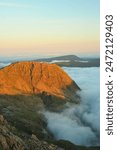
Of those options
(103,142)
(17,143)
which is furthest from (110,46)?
(17,143)

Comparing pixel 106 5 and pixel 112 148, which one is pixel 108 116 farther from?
pixel 106 5

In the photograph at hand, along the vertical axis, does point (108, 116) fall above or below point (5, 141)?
above

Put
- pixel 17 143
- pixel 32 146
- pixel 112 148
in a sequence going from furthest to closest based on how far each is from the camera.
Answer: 1. pixel 32 146
2. pixel 17 143
3. pixel 112 148

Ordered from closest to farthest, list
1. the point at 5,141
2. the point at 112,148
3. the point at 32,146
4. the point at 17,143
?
the point at 112,148 → the point at 5,141 → the point at 17,143 → the point at 32,146

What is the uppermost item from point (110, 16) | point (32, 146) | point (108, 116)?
point (110, 16)

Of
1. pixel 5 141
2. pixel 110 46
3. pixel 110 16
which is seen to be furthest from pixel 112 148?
pixel 5 141

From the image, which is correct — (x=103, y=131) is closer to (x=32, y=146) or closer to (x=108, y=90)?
(x=108, y=90)

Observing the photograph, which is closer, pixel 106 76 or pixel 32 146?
pixel 106 76

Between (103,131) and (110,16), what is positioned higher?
(110,16)

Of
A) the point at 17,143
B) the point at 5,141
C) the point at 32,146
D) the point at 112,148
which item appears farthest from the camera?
the point at 32,146
